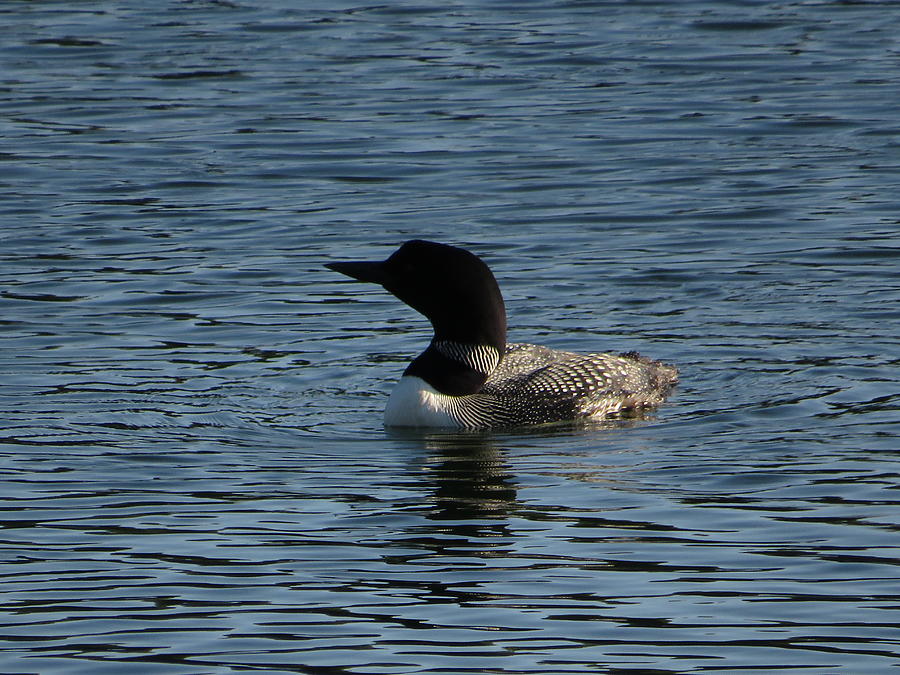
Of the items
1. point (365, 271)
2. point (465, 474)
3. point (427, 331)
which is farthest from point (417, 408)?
point (427, 331)

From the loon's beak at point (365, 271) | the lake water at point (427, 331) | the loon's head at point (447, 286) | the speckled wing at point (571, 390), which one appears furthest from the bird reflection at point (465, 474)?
the loon's beak at point (365, 271)

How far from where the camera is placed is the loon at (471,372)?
8984 millimetres

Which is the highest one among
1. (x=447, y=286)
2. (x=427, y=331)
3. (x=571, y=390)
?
(x=447, y=286)

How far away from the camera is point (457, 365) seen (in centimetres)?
918

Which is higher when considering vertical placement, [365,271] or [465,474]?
[365,271]

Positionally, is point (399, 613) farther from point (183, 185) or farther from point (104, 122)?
point (104, 122)

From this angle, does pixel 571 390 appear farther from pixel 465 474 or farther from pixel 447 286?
pixel 465 474

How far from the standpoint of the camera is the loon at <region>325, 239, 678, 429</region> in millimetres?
8984

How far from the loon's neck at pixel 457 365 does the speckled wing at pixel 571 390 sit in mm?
67

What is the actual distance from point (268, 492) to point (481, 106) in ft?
30.3

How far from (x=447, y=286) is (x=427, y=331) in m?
1.72

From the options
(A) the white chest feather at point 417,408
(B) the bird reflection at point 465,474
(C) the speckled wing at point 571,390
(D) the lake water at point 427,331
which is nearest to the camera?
(D) the lake water at point 427,331

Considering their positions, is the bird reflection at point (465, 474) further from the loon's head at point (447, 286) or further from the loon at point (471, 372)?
the loon's head at point (447, 286)

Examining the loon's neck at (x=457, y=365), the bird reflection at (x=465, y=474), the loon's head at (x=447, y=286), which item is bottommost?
the bird reflection at (x=465, y=474)
